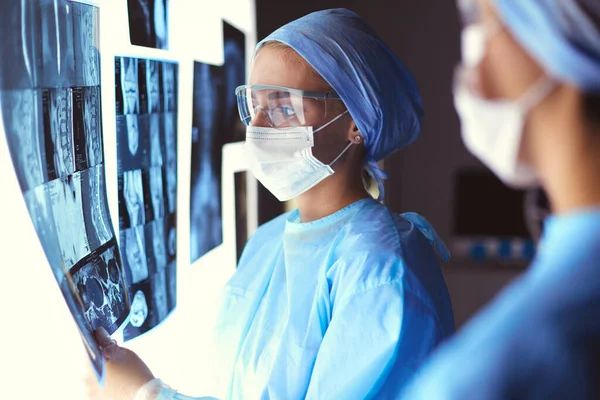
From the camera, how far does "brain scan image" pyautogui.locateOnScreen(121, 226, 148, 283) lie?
4.66 ft

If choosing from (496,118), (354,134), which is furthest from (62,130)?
(496,118)

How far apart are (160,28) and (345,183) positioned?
0.58 meters

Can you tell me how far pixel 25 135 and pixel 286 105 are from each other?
0.55 metres

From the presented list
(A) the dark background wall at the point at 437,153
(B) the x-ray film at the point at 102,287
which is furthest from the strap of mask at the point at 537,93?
(A) the dark background wall at the point at 437,153

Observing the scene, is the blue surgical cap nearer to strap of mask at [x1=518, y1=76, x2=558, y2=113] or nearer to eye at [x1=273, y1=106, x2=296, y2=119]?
strap of mask at [x1=518, y1=76, x2=558, y2=113]

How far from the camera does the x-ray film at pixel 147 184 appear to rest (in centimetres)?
139

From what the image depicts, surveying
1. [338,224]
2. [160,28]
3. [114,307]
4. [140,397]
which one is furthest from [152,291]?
[160,28]

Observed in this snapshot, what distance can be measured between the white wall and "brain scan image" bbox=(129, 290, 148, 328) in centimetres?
4

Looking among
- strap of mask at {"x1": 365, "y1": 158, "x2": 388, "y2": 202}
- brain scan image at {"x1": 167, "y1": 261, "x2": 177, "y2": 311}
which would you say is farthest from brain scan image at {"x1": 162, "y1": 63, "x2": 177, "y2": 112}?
strap of mask at {"x1": 365, "y1": 158, "x2": 388, "y2": 202}

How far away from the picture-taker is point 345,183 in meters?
1.42

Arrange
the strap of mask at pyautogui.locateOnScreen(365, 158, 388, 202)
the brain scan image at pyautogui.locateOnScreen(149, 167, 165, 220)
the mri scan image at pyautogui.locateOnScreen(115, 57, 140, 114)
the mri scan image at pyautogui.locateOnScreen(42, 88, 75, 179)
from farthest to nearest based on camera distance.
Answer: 1. the brain scan image at pyautogui.locateOnScreen(149, 167, 165, 220)
2. the strap of mask at pyautogui.locateOnScreen(365, 158, 388, 202)
3. the mri scan image at pyautogui.locateOnScreen(115, 57, 140, 114)
4. the mri scan image at pyautogui.locateOnScreen(42, 88, 75, 179)

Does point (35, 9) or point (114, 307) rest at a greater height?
point (35, 9)

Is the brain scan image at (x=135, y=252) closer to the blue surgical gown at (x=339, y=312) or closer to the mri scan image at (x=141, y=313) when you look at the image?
the mri scan image at (x=141, y=313)

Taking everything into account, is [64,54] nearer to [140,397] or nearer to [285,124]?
[285,124]
